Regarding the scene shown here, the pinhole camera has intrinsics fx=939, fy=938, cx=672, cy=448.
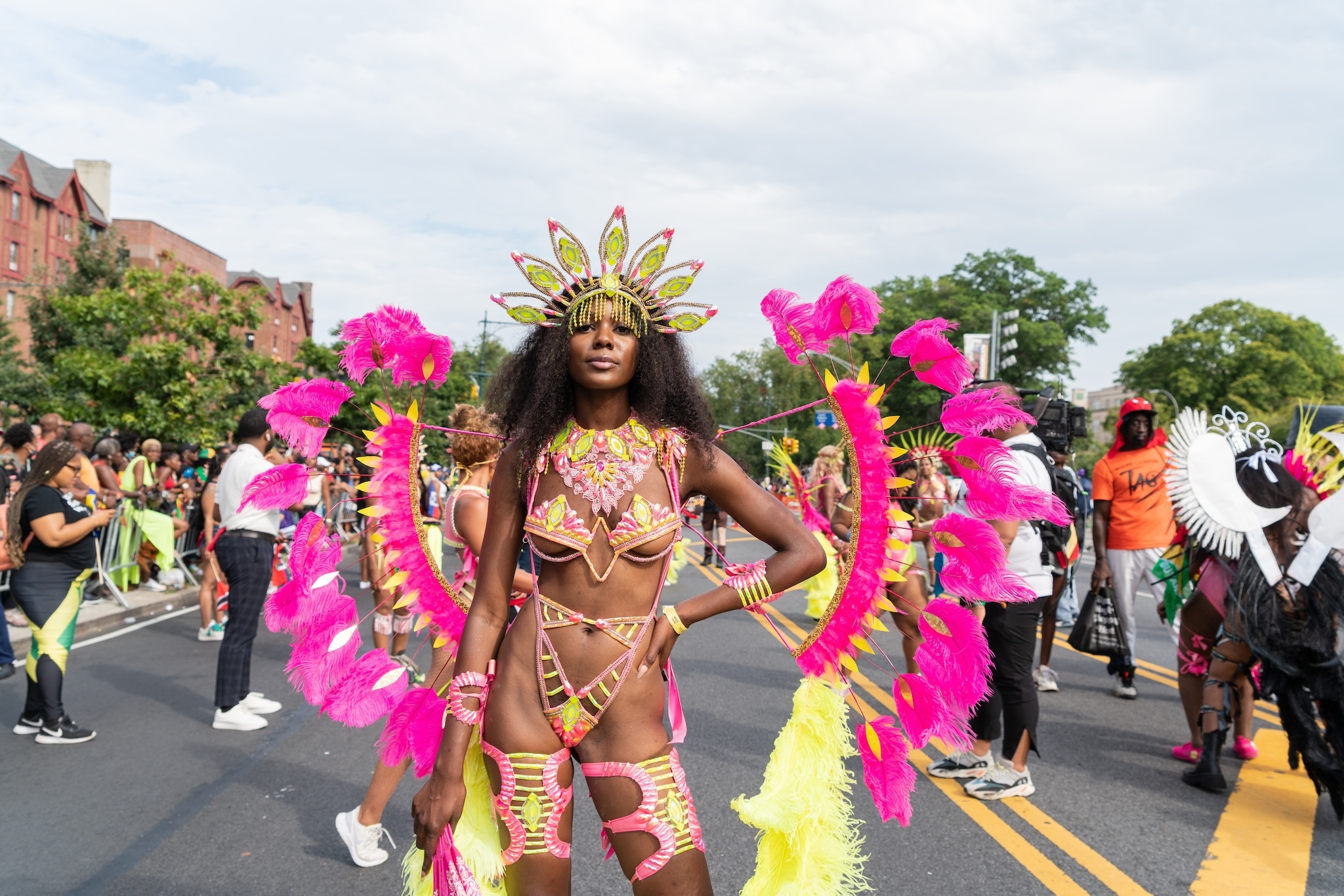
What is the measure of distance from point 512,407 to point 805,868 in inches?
58.7

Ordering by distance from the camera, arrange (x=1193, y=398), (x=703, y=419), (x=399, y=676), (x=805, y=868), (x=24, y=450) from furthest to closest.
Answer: (x=1193, y=398), (x=24, y=450), (x=399, y=676), (x=703, y=419), (x=805, y=868)

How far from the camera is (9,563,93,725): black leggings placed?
5.45 metres

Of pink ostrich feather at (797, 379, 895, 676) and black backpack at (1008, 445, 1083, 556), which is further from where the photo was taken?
black backpack at (1008, 445, 1083, 556)

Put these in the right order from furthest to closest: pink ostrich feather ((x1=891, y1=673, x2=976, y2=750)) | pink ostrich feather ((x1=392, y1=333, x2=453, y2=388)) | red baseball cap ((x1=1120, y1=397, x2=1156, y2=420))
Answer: red baseball cap ((x1=1120, y1=397, x2=1156, y2=420)) → pink ostrich feather ((x1=392, y1=333, x2=453, y2=388)) → pink ostrich feather ((x1=891, y1=673, x2=976, y2=750))

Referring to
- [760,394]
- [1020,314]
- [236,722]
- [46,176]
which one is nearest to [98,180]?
[46,176]

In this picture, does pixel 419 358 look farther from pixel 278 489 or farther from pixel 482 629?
pixel 482 629

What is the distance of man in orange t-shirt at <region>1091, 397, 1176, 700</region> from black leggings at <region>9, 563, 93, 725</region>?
6.56 m

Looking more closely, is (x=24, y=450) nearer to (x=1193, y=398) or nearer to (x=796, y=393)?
(x=796, y=393)

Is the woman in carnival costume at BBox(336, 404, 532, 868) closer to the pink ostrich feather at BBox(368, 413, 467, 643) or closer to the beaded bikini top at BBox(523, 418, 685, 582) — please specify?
the pink ostrich feather at BBox(368, 413, 467, 643)

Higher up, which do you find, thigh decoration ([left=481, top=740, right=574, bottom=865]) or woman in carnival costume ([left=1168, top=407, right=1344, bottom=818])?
woman in carnival costume ([left=1168, top=407, right=1344, bottom=818])

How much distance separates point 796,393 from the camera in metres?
46.0

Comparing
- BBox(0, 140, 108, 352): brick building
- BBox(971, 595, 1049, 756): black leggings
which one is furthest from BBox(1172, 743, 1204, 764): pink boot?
BBox(0, 140, 108, 352): brick building

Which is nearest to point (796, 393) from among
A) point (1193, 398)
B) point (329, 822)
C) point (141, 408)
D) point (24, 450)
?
point (1193, 398)

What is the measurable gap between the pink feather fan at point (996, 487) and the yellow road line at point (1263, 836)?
2.02 m
